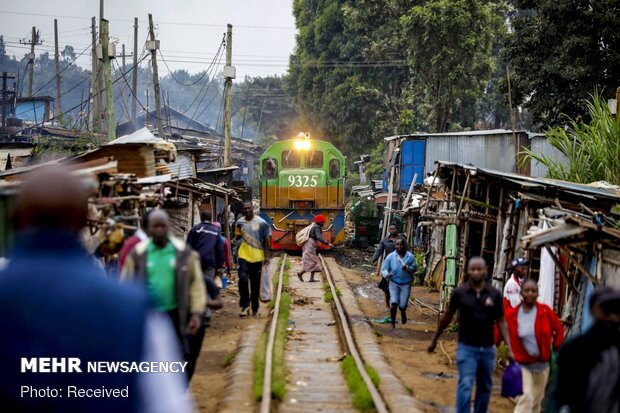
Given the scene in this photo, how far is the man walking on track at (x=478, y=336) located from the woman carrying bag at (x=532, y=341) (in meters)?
0.22

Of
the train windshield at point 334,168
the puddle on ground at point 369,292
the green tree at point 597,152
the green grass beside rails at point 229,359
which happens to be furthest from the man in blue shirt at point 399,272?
the train windshield at point 334,168

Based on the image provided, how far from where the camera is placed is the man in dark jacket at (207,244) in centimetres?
1170

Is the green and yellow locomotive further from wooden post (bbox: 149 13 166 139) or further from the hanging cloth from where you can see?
the hanging cloth

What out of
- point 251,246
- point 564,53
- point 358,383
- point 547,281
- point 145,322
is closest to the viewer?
point 145,322

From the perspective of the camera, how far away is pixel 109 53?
2375 centimetres

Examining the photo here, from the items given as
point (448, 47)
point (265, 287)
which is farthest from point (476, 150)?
point (265, 287)

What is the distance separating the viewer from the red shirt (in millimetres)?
7691

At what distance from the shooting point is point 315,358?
11383mm

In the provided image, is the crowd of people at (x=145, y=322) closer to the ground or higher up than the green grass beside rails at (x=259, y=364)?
higher up

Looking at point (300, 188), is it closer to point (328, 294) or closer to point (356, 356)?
point (328, 294)

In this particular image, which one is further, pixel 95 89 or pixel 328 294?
pixel 95 89

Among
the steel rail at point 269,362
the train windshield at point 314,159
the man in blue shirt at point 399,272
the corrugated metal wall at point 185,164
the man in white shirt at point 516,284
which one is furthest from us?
the train windshield at point 314,159

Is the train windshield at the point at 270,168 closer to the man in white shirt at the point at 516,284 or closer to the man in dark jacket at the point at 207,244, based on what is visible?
the man in dark jacket at the point at 207,244

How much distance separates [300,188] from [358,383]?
51.8 ft
